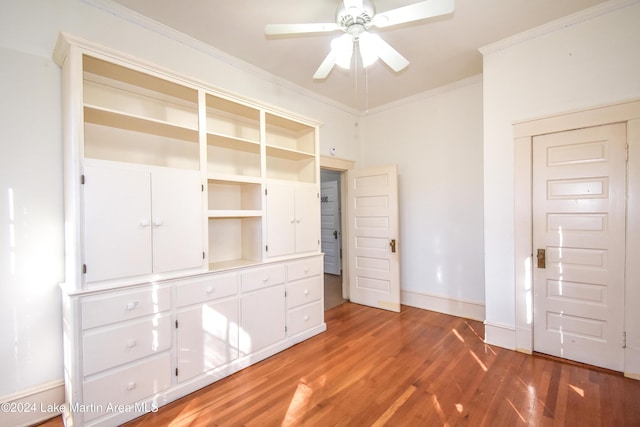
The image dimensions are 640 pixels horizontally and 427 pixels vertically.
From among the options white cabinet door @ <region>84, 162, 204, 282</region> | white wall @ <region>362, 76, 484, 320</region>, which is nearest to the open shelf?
white cabinet door @ <region>84, 162, 204, 282</region>

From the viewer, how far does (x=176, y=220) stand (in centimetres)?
225

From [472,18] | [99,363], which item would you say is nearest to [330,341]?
[99,363]

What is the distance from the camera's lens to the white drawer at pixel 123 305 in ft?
6.00

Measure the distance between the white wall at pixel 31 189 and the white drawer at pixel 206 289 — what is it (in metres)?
0.83

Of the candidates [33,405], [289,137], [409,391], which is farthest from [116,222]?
[409,391]

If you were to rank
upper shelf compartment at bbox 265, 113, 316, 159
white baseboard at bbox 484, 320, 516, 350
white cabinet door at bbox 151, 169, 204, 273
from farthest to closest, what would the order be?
upper shelf compartment at bbox 265, 113, 316, 159
white baseboard at bbox 484, 320, 516, 350
white cabinet door at bbox 151, 169, 204, 273

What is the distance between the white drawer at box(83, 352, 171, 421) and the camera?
1.83 m

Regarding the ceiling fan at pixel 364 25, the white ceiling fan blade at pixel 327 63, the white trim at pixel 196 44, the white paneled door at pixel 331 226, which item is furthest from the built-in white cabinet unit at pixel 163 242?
the white paneled door at pixel 331 226

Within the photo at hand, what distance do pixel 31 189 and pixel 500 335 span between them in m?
4.21

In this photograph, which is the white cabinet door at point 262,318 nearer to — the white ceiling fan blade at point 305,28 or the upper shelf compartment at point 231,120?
the upper shelf compartment at point 231,120

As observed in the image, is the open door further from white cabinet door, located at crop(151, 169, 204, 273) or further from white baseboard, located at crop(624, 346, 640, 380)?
white cabinet door, located at crop(151, 169, 204, 273)

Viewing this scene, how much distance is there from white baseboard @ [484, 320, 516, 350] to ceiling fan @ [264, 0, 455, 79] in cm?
270

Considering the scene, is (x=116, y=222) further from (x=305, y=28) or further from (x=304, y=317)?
(x=304, y=317)

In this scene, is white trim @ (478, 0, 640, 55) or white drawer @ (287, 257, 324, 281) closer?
white trim @ (478, 0, 640, 55)
